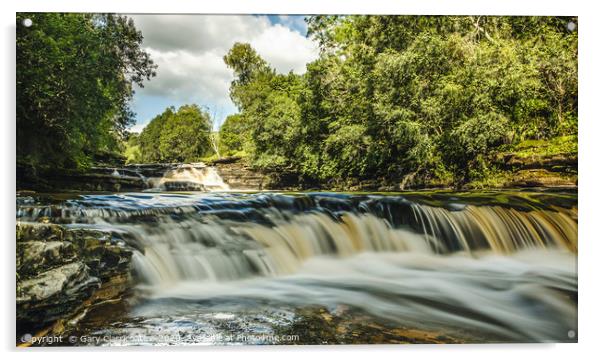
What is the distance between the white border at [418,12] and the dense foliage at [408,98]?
0.11 meters

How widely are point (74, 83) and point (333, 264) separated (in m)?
2.40

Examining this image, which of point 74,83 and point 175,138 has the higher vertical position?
point 74,83

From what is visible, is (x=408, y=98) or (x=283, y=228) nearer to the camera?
(x=283, y=228)

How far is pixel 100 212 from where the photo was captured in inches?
116

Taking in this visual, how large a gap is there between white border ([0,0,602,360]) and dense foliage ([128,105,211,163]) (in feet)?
2.43

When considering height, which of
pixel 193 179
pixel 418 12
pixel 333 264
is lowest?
pixel 333 264

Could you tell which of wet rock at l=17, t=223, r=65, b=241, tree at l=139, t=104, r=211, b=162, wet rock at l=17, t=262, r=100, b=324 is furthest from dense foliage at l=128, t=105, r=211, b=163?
wet rock at l=17, t=262, r=100, b=324

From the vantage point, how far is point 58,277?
261 centimetres

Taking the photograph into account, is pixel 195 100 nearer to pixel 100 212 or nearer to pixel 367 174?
pixel 100 212

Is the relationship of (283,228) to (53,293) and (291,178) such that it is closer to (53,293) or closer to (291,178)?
(291,178)

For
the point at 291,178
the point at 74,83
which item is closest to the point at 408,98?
the point at 291,178

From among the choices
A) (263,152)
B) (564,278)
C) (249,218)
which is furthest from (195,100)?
(564,278)

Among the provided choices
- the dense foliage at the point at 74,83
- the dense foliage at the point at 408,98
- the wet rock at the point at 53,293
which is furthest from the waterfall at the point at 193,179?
the wet rock at the point at 53,293

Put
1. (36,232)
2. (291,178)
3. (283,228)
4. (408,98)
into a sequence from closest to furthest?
(36,232) < (283,228) < (291,178) < (408,98)
